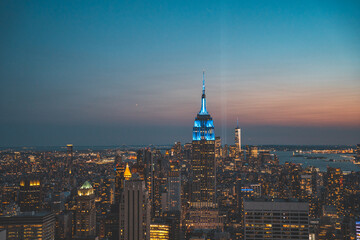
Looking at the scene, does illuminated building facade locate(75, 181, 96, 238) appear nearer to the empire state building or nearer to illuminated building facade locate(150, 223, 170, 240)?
illuminated building facade locate(150, 223, 170, 240)

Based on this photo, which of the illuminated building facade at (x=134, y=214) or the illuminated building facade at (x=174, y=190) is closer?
the illuminated building facade at (x=134, y=214)

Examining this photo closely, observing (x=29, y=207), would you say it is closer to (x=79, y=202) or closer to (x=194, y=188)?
(x=79, y=202)

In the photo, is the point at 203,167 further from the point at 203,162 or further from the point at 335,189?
the point at 335,189

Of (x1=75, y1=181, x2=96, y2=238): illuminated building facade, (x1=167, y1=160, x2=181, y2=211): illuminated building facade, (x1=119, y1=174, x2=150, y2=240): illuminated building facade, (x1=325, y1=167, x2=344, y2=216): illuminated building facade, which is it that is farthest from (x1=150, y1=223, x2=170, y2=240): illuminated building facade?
(x1=167, y1=160, x2=181, y2=211): illuminated building facade

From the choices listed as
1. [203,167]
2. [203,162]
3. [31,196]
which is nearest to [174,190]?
[203,167]

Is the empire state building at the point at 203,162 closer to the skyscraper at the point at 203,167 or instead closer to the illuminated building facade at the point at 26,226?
the skyscraper at the point at 203,167

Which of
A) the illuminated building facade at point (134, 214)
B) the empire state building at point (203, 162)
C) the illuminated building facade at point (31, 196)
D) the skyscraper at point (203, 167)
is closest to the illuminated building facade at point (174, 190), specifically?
the skyscraper at point (203, 167)
